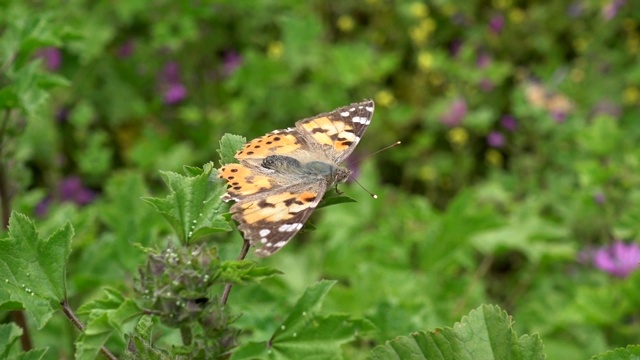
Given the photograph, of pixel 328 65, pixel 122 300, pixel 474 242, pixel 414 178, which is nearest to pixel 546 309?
pixel 474 242

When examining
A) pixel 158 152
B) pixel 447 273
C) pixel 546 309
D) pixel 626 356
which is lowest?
pixel 546 309

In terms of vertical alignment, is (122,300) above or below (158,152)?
above

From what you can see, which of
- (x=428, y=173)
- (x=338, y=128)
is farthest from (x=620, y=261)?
(x=338, y=128)

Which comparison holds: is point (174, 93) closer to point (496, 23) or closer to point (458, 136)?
point (458, 136)

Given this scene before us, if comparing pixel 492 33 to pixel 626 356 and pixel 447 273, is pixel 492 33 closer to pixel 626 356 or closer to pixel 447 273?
pixel 447 273

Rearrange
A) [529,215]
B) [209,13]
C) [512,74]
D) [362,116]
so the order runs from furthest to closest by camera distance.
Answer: [512,74], [209,13], [529,215], [362,116]

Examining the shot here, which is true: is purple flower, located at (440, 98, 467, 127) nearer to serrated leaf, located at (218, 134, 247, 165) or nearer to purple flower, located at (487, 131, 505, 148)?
purple flower, located at (487, 131, 505, 148)
